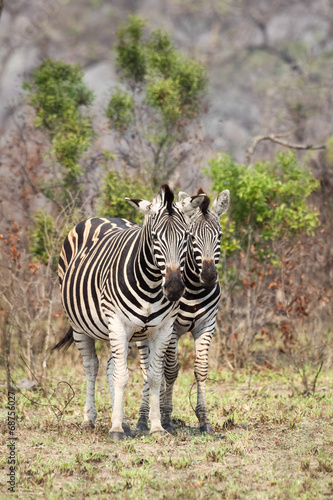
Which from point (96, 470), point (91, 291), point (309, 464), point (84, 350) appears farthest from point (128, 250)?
point (309, 464)

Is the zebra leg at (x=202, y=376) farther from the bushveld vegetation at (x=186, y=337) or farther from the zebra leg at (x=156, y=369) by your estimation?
the zebra leg at (x=156, y=369)

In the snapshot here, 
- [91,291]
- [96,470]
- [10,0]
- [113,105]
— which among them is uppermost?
[10,0]

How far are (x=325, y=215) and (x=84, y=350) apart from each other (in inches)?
249

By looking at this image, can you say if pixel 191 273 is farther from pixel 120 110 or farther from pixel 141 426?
pixel 120 110

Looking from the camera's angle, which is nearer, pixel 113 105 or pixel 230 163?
pixel 230 163

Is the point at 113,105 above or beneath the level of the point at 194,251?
above

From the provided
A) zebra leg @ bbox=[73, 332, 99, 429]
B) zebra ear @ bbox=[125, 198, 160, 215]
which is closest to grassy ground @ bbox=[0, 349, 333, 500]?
zebra leg @ bbox=[73, 332, 99, 429]

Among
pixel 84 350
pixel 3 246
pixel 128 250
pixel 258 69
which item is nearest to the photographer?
pixel 128 250

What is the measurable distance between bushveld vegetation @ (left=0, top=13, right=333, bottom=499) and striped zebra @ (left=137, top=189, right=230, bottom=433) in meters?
0.36

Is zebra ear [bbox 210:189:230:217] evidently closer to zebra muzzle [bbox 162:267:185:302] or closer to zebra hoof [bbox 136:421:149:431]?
zebra muzzle [bbox 162:267:185:302]

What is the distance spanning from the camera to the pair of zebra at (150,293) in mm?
5484

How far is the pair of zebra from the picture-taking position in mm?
5484

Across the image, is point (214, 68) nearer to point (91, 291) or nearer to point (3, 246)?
point (3, 246)

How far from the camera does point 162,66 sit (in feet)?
37.8
